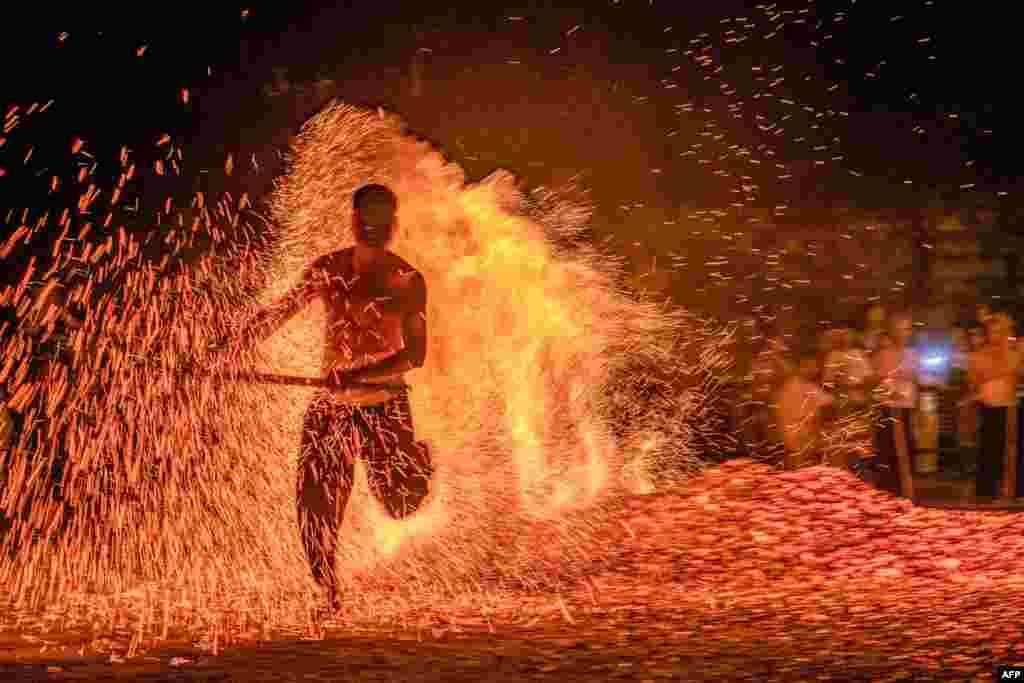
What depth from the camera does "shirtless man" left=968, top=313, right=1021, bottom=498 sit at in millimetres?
11938

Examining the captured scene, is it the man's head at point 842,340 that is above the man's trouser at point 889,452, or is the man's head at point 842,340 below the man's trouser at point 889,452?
above

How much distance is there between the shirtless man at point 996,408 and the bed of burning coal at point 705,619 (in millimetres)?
2226

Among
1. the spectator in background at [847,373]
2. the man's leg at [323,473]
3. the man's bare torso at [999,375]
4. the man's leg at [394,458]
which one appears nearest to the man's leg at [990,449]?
the man's bare torso at [999,375]

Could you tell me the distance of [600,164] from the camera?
1766 cm

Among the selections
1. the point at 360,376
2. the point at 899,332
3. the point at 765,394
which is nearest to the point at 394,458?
the point at 360,376

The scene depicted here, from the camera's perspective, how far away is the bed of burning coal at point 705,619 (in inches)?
222

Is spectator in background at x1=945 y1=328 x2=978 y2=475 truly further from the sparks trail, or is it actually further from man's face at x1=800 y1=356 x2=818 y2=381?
the sparks trail

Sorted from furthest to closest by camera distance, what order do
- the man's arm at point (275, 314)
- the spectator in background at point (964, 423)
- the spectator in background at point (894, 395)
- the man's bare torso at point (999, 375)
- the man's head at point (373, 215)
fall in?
the spectator in background at point (964, 423) < the man's bare torso at point (999, 375) < the spectator in background at point (894, 395) < the man's head at point (373, 215) < the man's arm at point (275, 314)

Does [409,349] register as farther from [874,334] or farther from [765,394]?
[765,394]

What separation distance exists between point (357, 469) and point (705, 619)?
7.58 feet

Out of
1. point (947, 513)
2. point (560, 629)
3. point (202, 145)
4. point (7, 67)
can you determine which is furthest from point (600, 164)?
point (560, 629)

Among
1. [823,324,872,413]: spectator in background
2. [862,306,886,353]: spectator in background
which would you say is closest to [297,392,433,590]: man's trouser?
[823,324,872,413]: spectator in background

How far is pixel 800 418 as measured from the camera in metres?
11.6

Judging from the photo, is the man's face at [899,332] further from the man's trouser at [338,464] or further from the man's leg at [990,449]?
the man's trouser at [338,464]
